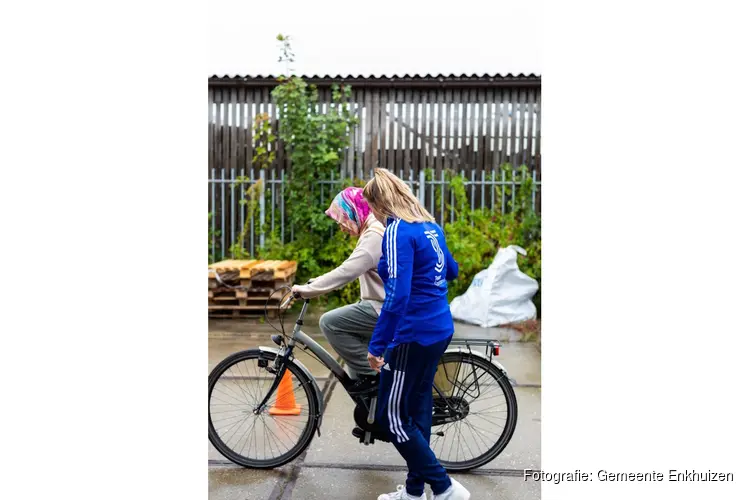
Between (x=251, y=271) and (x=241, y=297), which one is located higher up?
→ (x=251, y=271)

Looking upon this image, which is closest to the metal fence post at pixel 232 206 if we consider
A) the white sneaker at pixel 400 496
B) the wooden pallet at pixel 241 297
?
the wooden pallet at pixel 241 297

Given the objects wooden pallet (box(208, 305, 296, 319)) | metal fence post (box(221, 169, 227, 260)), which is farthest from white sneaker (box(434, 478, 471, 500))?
metal fence post (box(221, 169, 227, 260))

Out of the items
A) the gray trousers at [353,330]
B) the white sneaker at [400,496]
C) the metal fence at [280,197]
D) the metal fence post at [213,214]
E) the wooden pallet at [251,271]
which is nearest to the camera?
the white sneaker at [400,496]

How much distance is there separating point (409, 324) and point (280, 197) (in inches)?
272

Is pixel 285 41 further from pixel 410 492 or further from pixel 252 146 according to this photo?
pixel 410 492

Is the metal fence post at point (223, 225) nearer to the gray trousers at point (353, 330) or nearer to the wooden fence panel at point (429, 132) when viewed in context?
the wooden fence panel at point (429, 132)

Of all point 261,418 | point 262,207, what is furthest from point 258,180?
point 261,418

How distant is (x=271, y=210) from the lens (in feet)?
31.6

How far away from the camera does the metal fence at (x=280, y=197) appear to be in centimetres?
946

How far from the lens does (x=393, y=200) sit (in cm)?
313

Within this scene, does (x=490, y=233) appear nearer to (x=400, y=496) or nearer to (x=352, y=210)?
(x=352, y=210)

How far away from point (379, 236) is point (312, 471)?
1412mm

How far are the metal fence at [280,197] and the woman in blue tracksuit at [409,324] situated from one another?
20.6ft

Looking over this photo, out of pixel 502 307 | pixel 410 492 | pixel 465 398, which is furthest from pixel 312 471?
pixel 502 307
